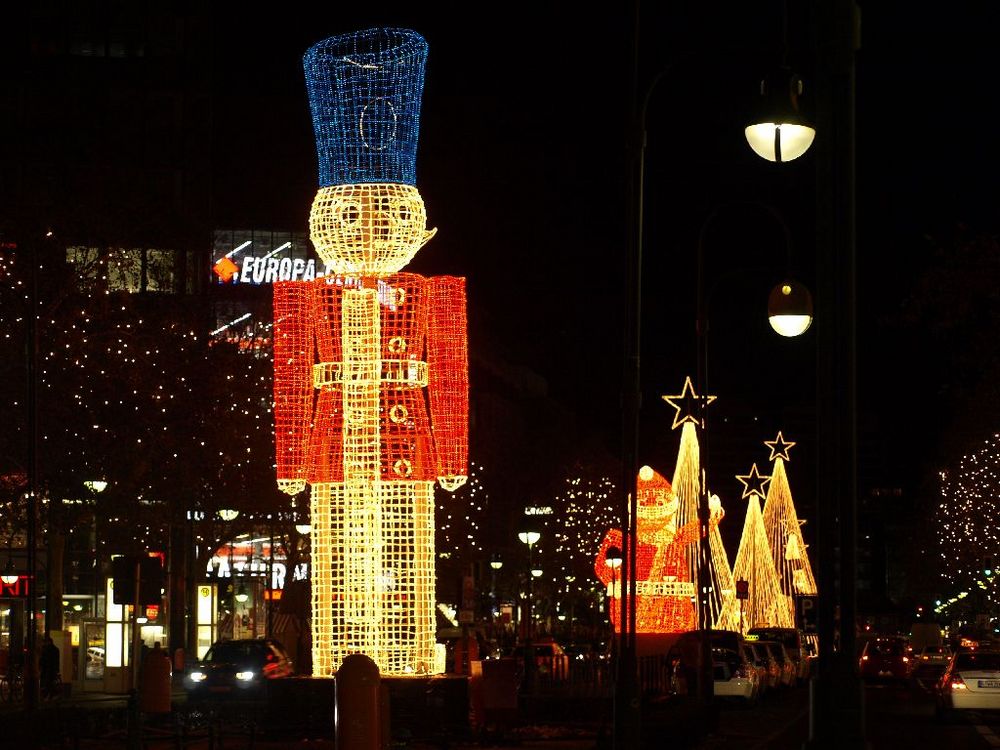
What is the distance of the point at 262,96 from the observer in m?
97.9

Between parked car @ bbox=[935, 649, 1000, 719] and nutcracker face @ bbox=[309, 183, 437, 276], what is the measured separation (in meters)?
14.3

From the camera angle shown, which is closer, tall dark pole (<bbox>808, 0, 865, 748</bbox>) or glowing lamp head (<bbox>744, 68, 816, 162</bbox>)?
tall dark pole (<bbox>808, 0, 865, 748</bbox>)

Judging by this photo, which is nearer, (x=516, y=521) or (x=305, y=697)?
(x=305, y=697)

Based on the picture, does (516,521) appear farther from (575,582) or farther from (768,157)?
(768,157)

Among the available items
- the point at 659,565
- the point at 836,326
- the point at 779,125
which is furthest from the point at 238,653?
the point at 836,326

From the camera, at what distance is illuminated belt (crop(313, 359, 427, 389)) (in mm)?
22703

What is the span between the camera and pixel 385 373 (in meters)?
22.8

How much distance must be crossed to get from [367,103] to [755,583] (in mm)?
34804

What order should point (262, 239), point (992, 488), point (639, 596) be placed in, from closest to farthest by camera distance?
1. point (639, 596)
2. point (992, 488)
3. point (262, 239)

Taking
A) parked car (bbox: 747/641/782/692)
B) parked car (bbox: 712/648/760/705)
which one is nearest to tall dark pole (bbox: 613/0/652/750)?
parked car (bbox: 712/648/760/705)

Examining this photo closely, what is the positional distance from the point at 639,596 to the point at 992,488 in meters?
11.7

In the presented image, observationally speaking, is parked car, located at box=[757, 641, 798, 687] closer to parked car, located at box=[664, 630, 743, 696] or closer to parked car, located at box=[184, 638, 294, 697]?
parked car, located at box=[664, 630, 743, 696]

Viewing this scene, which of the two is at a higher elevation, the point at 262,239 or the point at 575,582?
the point at 262,239

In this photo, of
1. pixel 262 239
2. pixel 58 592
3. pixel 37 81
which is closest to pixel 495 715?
pixel 58 592
